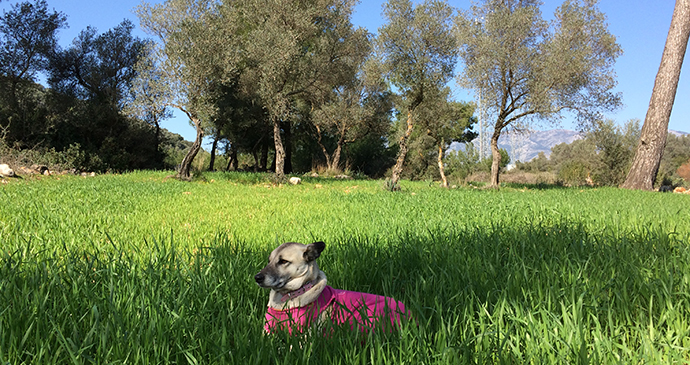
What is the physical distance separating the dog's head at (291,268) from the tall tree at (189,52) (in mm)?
16984

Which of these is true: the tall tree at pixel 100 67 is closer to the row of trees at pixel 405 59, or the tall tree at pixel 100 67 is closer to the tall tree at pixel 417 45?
the row of trees at pixel 405 59

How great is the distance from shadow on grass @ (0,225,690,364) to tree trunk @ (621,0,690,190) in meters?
17.8

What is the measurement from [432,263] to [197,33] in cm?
1755

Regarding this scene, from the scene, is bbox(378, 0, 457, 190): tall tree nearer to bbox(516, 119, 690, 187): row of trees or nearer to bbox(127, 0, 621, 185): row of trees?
bbox(127, 0, 621, 185): row of trees

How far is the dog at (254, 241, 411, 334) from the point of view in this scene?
1.98 meters

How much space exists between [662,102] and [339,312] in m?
22.1

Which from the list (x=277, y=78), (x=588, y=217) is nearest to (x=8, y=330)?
(x=588, y=217)

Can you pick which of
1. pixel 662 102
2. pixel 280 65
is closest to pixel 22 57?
pixel 280 65

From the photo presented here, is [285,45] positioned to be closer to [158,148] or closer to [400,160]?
[400,160]

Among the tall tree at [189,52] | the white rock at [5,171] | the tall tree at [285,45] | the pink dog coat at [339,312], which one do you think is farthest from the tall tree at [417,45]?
the white rock at [5,171]

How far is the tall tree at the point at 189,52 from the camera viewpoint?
666 inches

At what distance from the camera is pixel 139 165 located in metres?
27.7

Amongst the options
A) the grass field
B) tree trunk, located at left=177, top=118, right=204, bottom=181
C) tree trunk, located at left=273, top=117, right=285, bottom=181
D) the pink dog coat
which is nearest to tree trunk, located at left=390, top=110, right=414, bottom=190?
tree trunk, located at left=273, top=117, right=285, bottom=181

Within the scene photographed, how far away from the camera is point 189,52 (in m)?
16.8
